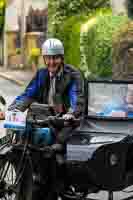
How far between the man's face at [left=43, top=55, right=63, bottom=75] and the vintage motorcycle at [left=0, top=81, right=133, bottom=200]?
1.71 feet

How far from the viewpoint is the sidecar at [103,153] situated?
6.42 metres

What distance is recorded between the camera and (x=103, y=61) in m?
17.5

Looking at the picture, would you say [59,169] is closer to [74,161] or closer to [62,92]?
[74,161]

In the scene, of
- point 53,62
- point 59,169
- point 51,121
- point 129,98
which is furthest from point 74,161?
point 129,98

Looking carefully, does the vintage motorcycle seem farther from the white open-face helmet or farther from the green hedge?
the green hedge

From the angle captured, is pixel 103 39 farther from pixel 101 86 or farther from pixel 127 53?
pixel 101 86

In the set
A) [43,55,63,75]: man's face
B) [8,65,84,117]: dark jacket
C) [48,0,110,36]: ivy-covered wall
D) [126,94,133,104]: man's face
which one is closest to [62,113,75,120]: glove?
[8,65,84,117]: dark jacket

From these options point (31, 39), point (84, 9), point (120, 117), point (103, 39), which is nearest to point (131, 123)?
point (120, 117)

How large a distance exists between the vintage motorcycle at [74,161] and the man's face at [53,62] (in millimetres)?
522

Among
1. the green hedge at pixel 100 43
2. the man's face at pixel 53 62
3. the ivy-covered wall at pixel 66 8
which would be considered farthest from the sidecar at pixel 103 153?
the ivy-covered wall at pixel 66 8

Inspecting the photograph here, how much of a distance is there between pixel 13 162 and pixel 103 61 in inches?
432

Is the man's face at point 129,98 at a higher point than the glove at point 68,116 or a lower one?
higher

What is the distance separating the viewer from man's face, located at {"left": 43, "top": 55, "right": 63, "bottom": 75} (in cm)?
699

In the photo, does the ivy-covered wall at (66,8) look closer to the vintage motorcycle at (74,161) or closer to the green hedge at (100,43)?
the green hedge at (100,43)
